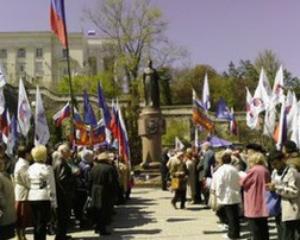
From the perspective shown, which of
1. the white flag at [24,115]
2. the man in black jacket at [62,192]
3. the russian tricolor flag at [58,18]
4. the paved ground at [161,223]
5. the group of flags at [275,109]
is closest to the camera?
the man in black jacket at [62,192]

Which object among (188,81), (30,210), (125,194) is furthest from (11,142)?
(188,81)

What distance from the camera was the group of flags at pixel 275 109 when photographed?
746 inches

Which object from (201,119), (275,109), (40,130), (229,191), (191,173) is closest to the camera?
(229,191)

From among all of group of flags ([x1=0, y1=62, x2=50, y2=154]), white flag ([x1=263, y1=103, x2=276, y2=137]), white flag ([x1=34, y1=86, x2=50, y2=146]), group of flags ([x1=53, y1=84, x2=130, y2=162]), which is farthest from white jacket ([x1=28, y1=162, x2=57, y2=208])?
white flag ([x1=263, y1=103, x2=276, y2=137])

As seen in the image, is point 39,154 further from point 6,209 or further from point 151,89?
point 151,89

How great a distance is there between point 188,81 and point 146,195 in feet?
204

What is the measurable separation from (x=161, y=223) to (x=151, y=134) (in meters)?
14.2

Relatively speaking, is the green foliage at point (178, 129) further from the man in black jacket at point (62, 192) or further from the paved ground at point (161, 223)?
the man in black jacket at point (62, 192)

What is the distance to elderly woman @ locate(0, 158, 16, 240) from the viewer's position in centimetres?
862

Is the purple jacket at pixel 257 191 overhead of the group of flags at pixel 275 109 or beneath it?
beneath

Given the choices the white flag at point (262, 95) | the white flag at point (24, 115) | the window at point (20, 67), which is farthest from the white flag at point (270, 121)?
the window at point (20, 67)

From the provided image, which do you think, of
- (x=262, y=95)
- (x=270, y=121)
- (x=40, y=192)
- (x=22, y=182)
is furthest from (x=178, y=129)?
(x=40, y=192)

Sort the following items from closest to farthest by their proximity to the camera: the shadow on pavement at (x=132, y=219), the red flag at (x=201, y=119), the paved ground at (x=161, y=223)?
the paved ground at (x=161, y=223) < the shadow on pavement at (x=132, y=219) < the red flag at (x=201, y=119)

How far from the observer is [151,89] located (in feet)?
98.8
